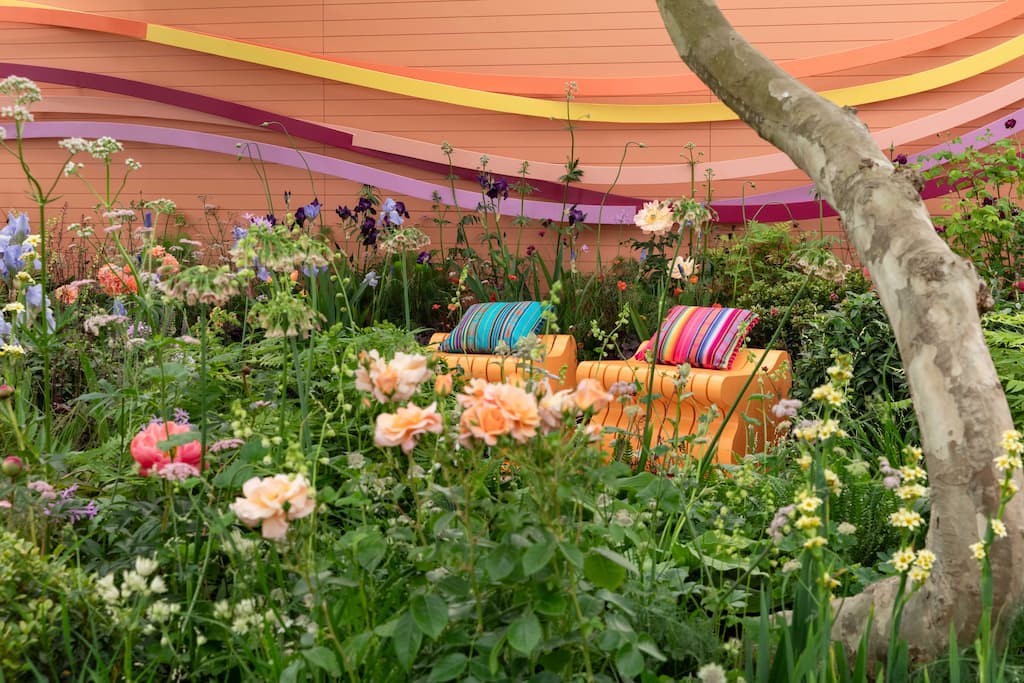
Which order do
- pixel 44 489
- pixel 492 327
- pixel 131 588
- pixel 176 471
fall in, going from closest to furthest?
pixel 131 588
pixel 176 471
pixel 44 489
pixel 492 327

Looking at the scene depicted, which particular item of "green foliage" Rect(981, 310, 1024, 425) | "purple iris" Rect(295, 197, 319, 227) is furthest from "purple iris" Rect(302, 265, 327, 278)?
"purple iris" Rect(295, 197, 319, 227)

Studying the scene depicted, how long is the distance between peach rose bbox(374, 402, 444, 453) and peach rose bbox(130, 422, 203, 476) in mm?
559

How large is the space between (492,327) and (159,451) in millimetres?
3178

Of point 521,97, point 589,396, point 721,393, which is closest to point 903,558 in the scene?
point 589,396

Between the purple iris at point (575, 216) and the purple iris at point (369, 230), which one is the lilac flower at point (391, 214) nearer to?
the purple iris at point (369, 230)

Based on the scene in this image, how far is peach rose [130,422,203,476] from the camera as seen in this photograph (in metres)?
1.61

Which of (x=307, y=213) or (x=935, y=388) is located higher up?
(x=307, y=213)

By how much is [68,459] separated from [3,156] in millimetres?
5910

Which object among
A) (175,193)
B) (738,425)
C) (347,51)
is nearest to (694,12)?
(738,425)

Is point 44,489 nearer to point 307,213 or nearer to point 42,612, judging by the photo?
point 42,612

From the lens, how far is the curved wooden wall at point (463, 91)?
6156 millimetres

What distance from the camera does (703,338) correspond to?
416 centimetres

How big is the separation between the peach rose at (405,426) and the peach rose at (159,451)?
56 centimetres

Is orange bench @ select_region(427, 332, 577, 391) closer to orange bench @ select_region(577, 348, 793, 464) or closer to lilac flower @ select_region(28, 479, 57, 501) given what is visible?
orange bench @ select_region(577, 348, 793, 464)
